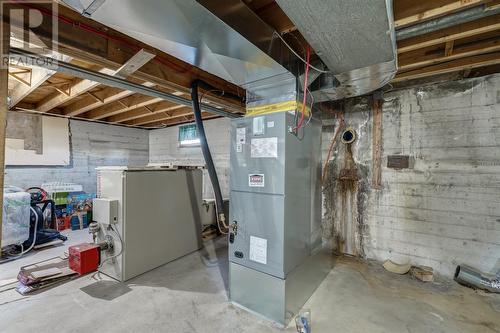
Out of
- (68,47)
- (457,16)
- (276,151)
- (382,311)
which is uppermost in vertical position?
(457,16)

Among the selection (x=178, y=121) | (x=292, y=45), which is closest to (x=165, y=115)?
(x=178, y=121)

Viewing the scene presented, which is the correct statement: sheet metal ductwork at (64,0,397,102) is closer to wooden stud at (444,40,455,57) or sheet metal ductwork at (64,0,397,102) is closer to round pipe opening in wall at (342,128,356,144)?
wooden stud at (444,40,455,57)

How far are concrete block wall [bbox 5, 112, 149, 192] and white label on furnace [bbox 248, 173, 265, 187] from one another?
16.7ft

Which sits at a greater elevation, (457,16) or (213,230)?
(457,16)

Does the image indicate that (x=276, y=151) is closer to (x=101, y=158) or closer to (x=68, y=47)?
(x=68, y=47)

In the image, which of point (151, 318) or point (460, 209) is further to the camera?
point (460, 209)

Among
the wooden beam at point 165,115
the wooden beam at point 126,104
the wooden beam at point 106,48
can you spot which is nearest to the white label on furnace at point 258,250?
the wooden beam at point 106,48

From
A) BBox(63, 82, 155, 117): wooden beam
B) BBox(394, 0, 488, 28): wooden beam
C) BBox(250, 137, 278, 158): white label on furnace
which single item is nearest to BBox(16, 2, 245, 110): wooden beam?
BBox(63, 82, 155, 117): wooden beam

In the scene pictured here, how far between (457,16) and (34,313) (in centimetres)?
402

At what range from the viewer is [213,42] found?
4.70ft

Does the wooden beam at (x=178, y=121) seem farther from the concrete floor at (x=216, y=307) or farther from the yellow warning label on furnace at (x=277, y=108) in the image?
the concrete floor at (x=216, y=307)

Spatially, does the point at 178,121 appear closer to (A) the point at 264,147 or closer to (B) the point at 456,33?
(A) the point at 264,147

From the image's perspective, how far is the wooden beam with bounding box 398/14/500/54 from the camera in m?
1.63

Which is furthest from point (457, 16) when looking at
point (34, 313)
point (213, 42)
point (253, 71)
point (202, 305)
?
point (34, 313)
